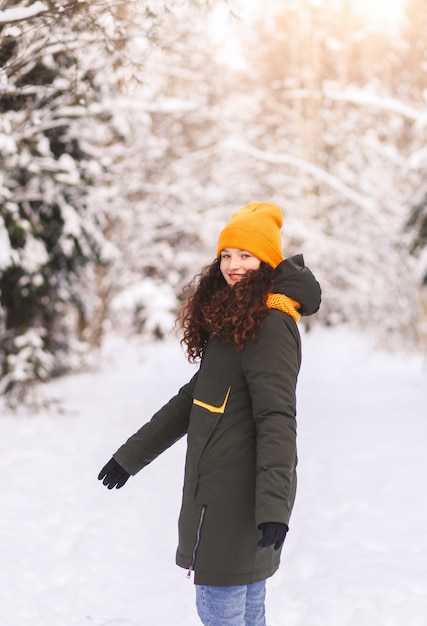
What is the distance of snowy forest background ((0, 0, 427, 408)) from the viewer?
25.3 feet

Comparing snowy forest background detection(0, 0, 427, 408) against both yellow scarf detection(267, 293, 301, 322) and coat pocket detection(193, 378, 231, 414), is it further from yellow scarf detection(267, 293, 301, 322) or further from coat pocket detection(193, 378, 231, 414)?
coat pocket detection(193, 378, 231, 414)

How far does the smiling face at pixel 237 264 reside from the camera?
2.45 m

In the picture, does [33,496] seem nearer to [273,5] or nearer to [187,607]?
[187,607]

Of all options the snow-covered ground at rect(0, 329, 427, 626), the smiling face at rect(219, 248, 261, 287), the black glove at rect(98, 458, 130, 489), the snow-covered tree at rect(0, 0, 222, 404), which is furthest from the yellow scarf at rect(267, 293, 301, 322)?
the snow-covered tree at rect(0, 0, 222, 404)

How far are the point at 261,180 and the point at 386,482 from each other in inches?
625

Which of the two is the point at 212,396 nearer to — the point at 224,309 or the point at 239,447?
the point at 239,447

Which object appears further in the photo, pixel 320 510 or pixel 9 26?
pixel 320 510

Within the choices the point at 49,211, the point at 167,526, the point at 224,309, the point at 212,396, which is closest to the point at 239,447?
the point at 212,396

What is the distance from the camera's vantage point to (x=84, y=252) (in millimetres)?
8672

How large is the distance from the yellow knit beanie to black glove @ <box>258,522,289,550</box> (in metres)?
0.93

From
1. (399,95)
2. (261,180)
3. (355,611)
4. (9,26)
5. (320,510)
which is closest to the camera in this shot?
(355,611)

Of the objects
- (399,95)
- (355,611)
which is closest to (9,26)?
(355,611)

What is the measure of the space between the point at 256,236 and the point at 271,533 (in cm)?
105

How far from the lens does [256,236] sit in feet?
8.02
